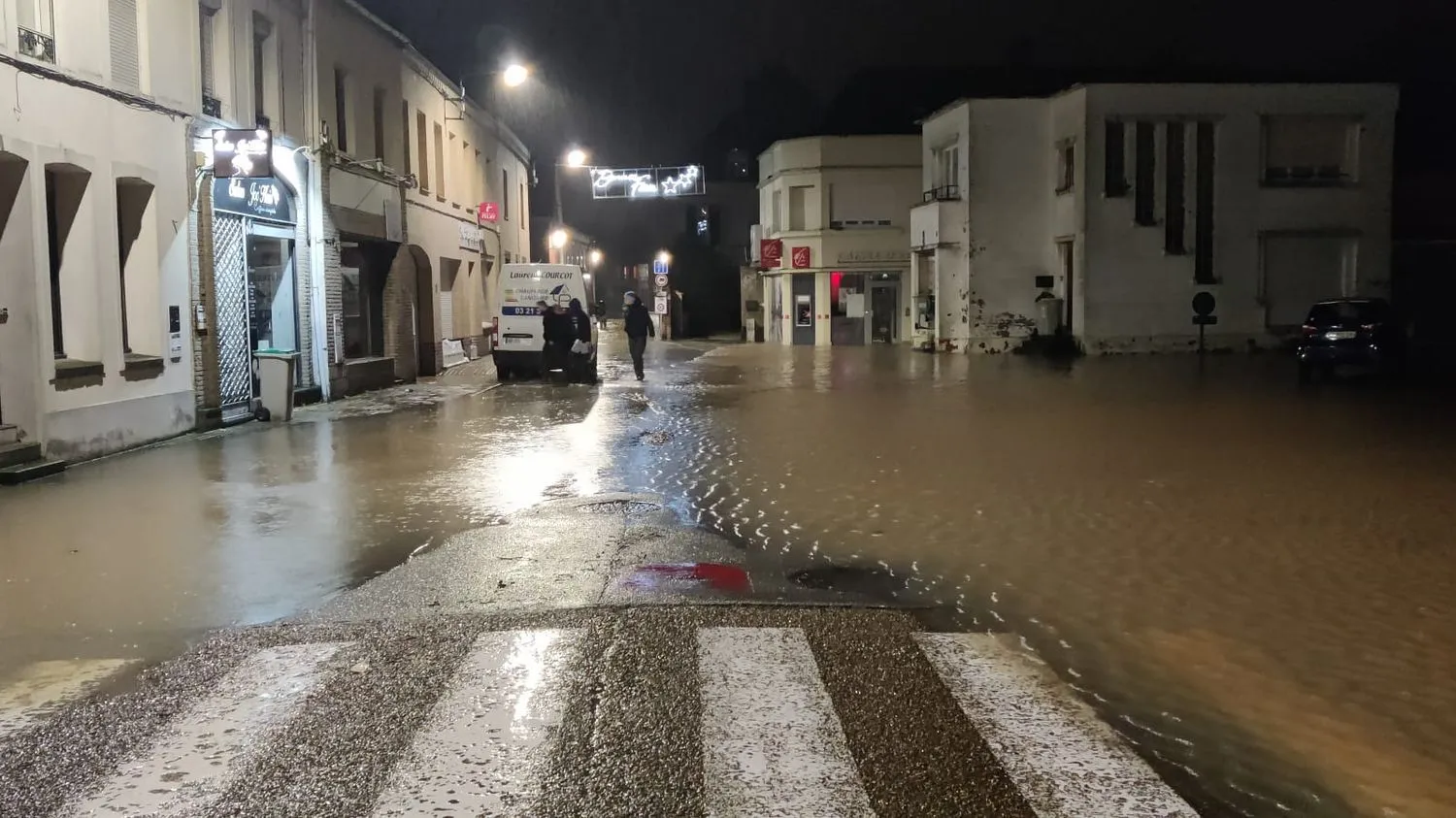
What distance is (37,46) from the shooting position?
39.4 feet

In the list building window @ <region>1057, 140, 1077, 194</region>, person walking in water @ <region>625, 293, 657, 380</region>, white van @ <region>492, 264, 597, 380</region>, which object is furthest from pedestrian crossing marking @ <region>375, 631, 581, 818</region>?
building window @ <region>1057, 140, 1077, 194</region>

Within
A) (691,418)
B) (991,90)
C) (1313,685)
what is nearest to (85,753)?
(1313,685)

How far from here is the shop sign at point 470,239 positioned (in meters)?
29.8

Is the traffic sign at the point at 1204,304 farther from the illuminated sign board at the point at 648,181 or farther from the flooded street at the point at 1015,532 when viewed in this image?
the illuminated sign board at the point at 648,181

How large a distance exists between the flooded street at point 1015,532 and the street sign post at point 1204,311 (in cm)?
1303

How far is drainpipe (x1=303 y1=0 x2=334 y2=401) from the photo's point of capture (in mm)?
19062

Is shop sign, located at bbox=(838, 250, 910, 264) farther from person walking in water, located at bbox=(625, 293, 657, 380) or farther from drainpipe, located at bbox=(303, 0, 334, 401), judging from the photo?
drainpipe, located at bbox=(303, 0, 334, 401)

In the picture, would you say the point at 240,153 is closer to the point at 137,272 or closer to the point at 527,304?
the point at 137,272

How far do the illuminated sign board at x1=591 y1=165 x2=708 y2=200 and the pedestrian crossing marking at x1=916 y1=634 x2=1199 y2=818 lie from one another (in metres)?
36.5

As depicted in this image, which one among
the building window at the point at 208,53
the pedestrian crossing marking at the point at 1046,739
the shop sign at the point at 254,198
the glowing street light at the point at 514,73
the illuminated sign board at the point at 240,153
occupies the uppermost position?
the glowing street light at the point at 514,73

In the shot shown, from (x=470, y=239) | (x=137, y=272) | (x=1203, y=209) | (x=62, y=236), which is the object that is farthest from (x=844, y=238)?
(x=62, y=236)

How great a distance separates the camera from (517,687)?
532 centimetres

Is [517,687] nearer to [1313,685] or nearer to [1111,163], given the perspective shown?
[1313,685]

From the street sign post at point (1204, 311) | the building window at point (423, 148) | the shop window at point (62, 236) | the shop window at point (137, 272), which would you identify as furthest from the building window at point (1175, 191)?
the shop window at point (62, 236)
